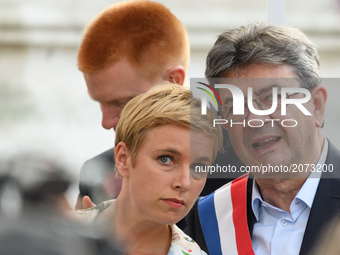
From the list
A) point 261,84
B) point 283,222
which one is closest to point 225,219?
point 283,222

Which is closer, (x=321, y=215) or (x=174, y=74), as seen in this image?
(x=321, y=215)

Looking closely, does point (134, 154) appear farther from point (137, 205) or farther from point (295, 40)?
point (295, 40)

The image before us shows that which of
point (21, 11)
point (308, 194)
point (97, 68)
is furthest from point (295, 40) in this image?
point (21, 11)

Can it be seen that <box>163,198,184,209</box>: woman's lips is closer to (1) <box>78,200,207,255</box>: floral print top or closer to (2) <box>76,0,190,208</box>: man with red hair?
(1) <box>78,200,207,255</box>: floral print top

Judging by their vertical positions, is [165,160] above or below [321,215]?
above

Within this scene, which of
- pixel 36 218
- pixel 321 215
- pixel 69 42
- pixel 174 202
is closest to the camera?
pixel 36 218

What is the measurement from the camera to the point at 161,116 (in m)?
1.52

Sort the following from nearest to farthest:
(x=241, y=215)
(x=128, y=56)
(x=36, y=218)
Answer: (x=36, y=218) → (x=241, y=215) → (x=128, y=56)

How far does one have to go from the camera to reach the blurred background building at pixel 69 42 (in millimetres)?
4367

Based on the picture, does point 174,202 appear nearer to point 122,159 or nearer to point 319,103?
point 122,159

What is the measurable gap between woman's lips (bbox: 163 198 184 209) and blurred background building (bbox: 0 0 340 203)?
1.90m

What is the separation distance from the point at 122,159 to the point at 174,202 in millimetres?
203

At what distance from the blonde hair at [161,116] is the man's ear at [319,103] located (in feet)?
1.61

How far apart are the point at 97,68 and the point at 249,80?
0.58m
